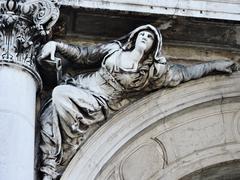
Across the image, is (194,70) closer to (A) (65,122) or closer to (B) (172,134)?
(B) (172,134)

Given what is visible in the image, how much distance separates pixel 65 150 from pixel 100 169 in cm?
33

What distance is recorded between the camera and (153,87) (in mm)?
8453

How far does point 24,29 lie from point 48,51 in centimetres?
28

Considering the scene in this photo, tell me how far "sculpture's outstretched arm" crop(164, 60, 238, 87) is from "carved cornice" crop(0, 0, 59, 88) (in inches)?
45.1

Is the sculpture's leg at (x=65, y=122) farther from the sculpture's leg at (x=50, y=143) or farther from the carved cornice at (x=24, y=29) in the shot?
the carved cornice at (x=24, y=29)

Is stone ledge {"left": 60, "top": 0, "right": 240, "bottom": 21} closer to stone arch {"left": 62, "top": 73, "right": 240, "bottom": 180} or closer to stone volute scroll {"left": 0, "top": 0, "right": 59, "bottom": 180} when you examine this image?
stone volute scroll {"left": 0, "top": 0, "right": 59, "bottom": 180}

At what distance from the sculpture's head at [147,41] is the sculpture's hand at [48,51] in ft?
2.12

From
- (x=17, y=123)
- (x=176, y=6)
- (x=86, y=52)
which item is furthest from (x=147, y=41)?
(x=17, y=123)

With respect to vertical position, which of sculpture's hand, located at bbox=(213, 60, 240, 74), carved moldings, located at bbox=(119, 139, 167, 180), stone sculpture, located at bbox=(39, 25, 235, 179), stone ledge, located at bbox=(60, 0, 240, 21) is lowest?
carved moldings, located at bbox=(119, 139, 167, 180)

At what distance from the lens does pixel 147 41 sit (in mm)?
8352

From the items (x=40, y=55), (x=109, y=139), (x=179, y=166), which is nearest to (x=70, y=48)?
(x=40, y=55)

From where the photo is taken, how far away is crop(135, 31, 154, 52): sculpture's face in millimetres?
8320

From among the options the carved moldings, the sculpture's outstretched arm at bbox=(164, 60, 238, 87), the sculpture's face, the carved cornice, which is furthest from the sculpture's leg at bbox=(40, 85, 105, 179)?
the sculpture's outstretched arm at bbox=(164, 60, 238, 87)

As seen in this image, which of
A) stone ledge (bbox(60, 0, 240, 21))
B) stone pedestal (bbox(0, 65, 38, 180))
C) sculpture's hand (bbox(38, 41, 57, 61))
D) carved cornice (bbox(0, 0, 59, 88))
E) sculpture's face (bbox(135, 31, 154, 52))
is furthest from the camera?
stone ledge (bbox(60, 0, 240, 21))
